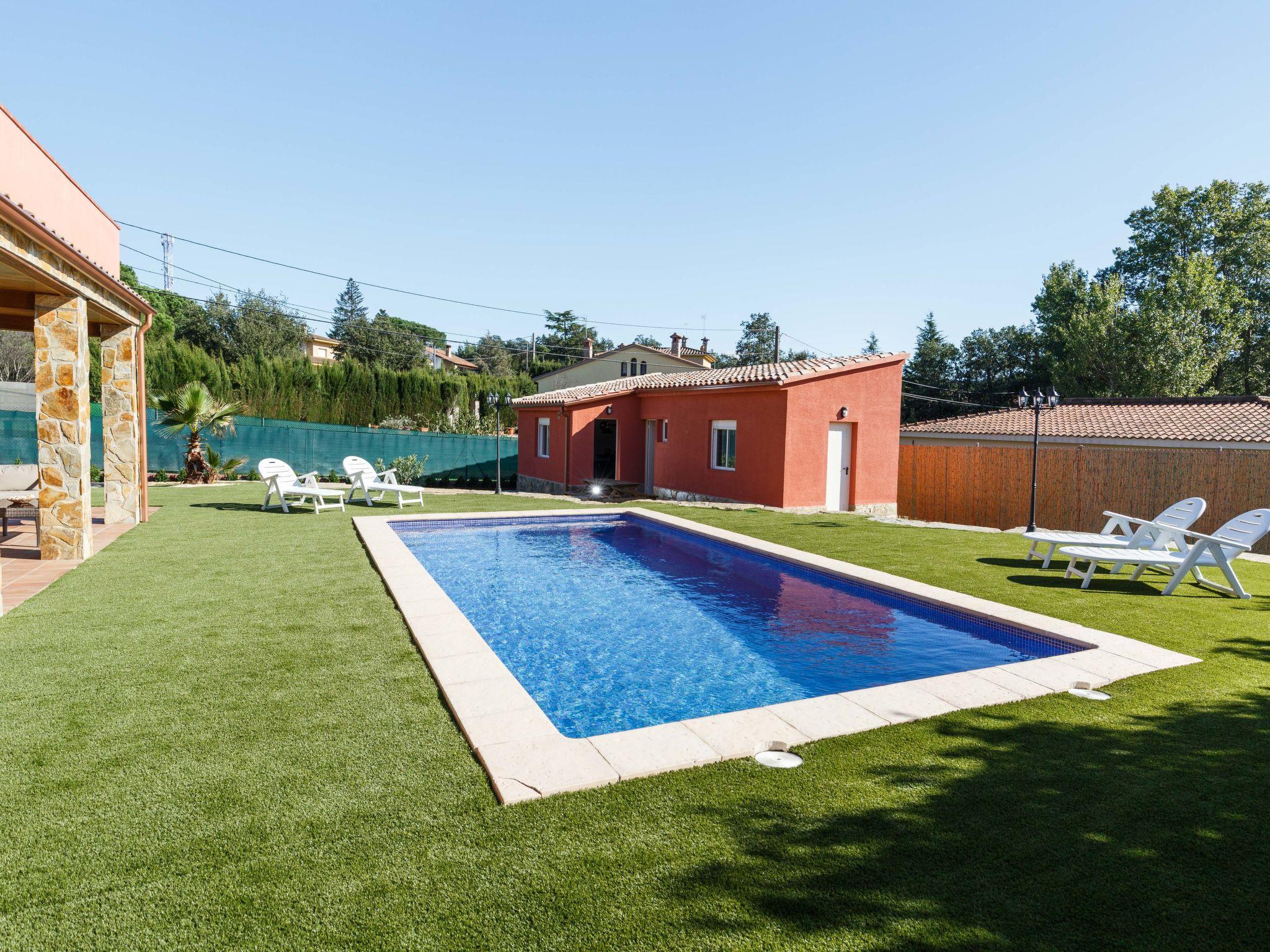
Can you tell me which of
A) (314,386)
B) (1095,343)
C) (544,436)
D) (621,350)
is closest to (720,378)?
(544,436)

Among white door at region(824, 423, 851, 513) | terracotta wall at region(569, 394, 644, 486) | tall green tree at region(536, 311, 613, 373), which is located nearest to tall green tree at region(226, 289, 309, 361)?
tall green tree at region(536, 311, 613, 373)

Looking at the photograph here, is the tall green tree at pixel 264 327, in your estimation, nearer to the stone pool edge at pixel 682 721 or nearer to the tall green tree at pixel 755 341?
the tall green tree at pixel 755 341

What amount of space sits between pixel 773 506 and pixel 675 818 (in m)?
13.8

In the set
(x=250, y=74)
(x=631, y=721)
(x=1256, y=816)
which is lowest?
(x=631, y=721)

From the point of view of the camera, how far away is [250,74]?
68.6 ft

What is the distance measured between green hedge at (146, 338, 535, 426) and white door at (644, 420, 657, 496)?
7.65 meters

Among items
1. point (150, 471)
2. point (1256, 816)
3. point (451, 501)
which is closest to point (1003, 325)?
point (451, 501)

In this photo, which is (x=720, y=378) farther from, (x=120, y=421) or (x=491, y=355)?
(x=491, y=355)

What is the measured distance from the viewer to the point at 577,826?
10.1 feet

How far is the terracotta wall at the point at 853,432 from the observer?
1658 centimetres

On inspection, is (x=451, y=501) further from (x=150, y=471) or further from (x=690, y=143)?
(x=690, y=143)

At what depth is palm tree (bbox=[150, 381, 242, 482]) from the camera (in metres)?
18.0

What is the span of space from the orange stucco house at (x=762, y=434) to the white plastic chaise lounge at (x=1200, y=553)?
27.5 ft

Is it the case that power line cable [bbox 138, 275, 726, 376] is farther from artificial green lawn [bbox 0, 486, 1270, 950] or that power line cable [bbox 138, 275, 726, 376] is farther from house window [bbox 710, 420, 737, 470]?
artificial green lawn [bbox 0, 486, 1270, 950]
